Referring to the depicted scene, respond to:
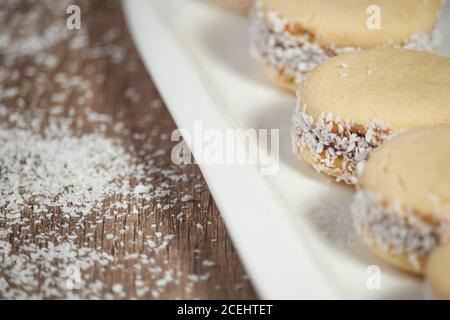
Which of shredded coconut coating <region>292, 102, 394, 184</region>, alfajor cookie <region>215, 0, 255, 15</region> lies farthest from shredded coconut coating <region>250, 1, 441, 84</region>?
alfajor cookie <region>215, 0, 255, 15</region>

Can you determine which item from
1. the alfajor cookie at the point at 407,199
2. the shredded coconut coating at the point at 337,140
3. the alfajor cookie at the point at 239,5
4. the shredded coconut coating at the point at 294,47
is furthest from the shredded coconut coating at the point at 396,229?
the alfajor cookie at the point at 239,5

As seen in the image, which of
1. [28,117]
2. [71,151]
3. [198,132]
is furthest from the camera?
[28,117]

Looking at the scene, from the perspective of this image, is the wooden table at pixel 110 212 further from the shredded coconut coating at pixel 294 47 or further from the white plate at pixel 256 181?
the shredded coconut coating at pixel 294 47

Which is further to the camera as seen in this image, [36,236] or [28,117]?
[28,117]

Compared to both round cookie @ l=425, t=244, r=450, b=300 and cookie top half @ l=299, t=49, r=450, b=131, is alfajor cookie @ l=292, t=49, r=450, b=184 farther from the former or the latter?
round cookie @ l=425, t=244, r=450, b=300
